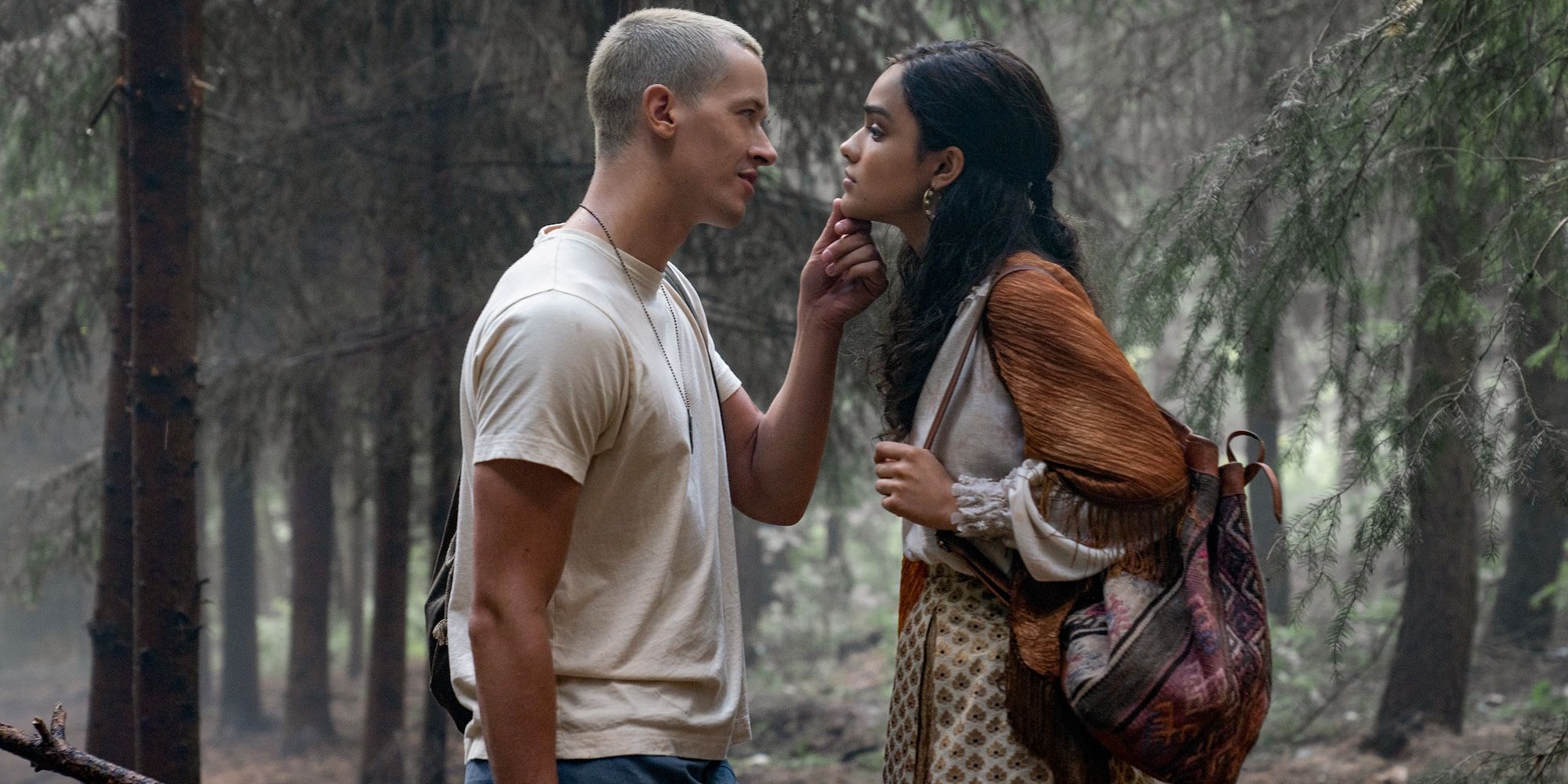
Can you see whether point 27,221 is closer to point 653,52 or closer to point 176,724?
point 176,724

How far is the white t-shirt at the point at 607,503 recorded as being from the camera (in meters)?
2.05

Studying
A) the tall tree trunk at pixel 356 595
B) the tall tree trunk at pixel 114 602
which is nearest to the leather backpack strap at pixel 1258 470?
the tall tree trunk at pixel 114 602

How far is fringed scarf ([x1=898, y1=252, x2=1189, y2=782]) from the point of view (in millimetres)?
2234

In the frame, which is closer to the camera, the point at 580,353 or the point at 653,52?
the point at 580,353

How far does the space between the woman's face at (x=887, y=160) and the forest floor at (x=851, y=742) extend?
2.69 meters

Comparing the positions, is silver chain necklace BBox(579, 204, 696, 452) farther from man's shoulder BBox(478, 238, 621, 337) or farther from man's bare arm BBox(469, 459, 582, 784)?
man's bare arm BBox(469, 459, 582, 784)

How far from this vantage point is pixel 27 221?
7898mm

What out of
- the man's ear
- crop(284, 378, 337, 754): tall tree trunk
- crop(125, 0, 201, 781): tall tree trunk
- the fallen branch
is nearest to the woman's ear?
the man's ear

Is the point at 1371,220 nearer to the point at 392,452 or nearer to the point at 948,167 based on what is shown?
the point at 948,167

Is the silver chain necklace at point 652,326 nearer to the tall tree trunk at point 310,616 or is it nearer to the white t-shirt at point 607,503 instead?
the white t-shirt at point 607,503

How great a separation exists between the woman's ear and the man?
0.67 ft

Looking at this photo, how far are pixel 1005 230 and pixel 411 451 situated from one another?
6660 millimetres

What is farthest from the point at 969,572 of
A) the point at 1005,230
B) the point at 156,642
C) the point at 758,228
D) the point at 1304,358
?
the point at 1304,358

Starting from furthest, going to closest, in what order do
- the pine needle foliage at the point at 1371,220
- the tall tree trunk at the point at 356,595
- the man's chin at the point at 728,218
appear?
the tall tree trunk at the point at 356,595 < the pine needle foliage at the point at 1371,220 < the man's chin at the point at 728,218
